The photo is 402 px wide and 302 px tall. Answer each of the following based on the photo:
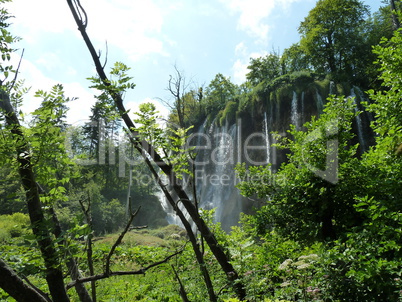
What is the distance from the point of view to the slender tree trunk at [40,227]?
4.94ft

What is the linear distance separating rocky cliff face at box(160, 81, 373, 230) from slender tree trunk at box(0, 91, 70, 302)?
16.4 meters

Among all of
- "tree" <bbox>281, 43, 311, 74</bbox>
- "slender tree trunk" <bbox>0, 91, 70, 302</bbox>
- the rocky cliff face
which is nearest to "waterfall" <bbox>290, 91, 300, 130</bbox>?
the rocky cliff face

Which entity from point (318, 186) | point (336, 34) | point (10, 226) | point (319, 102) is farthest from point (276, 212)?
point (336, 34)

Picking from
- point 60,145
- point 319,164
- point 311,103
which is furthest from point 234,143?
point 60,145

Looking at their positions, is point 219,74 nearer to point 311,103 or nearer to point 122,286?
point 311,103

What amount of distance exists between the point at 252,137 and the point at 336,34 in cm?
964

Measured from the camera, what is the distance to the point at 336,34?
21.8 meters

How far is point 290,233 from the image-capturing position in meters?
4.69

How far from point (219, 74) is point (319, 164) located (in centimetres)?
3232

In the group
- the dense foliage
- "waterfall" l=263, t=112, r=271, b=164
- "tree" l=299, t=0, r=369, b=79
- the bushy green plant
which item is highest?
"tree" l=299, t=0, r=369, b=79

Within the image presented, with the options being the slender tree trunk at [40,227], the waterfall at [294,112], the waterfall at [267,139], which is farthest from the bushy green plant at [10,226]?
the waterfall at [294,112]

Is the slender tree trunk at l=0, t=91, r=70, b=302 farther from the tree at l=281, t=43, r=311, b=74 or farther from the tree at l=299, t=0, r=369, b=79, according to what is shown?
the tree at l=281, t=43, r=311, b=74

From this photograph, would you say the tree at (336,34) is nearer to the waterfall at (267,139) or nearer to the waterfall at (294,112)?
the waterfall at (294,112)

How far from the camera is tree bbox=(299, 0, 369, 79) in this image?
839 inches
